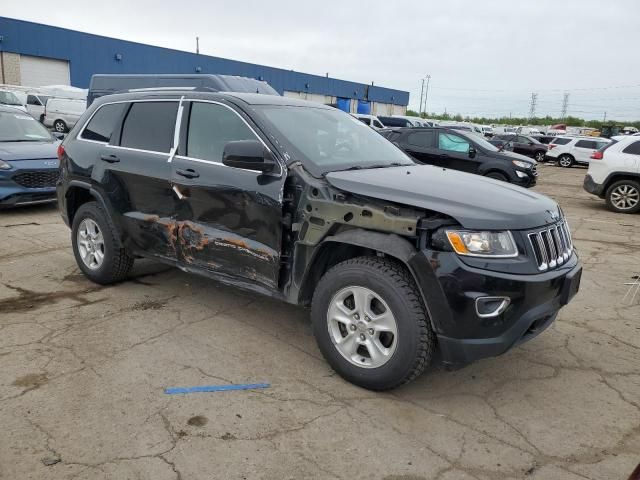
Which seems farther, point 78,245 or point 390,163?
point 78,245

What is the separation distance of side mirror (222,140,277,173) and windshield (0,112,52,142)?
7.05 meters

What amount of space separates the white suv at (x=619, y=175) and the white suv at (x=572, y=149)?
14725mm

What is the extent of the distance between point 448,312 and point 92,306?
3212 mm

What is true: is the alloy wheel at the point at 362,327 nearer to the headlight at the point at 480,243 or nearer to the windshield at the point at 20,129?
the headlight at the point at 480,243

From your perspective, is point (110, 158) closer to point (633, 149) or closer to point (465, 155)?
point (465, 155)

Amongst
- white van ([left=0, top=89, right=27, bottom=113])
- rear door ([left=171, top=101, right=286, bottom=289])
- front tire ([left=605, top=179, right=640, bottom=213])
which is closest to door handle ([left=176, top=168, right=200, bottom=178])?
rear door ([left=171, top=101, right=286, bottom=289])

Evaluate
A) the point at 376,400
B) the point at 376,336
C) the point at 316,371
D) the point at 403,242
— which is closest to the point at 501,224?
the point at 403,242

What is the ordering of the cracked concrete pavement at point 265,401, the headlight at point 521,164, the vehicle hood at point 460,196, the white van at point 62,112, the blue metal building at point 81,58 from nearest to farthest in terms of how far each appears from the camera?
the cracked concrete pavement at point 265,401, the vehicle hood at point 460,196, the headlight at point 521,164, the white van at point 62,112, the blue metal building at point 81,58

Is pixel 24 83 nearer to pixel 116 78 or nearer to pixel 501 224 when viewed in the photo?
pixel 116 78

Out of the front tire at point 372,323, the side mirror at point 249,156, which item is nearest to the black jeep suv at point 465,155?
the side mirror at point 249,156

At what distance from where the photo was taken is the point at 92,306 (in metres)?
4.62

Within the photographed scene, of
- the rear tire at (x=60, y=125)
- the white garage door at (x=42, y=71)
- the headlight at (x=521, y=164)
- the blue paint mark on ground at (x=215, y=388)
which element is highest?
the white garage door at (x=42, y=71)

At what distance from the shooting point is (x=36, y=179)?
8242mm

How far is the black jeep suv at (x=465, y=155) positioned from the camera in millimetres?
11898
